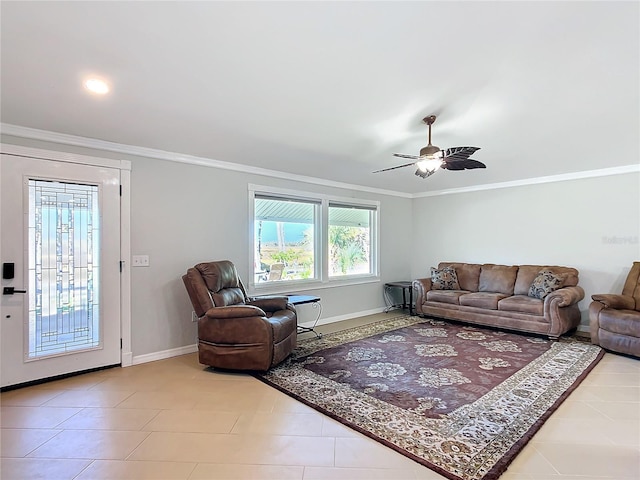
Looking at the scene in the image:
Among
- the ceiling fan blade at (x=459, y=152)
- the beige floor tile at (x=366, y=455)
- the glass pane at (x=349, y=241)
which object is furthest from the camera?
the glass pane at (x=349, y=241)

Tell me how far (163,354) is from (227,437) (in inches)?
79.0

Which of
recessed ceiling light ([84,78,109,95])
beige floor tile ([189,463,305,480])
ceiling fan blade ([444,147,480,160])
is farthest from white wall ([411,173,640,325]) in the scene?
recessed ceiling light ([84,78,109,95])

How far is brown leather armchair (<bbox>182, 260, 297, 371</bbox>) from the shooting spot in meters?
3.33

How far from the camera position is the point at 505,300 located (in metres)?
5.00

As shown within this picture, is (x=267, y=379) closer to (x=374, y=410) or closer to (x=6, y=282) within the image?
(x=374, y=410)

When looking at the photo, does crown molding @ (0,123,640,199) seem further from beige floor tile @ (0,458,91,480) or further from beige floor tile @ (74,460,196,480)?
beige floor tile @ (74,460,196,480)

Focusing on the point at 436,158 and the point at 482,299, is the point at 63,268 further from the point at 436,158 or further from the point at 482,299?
the point at 482,299

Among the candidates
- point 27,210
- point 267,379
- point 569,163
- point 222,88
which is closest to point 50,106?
point 27,210

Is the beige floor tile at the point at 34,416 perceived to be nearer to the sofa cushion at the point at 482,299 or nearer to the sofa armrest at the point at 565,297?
the sofa cushion at the point at 482,299

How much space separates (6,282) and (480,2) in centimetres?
417

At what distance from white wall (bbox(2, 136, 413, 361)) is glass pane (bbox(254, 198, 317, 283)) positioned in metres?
0.27

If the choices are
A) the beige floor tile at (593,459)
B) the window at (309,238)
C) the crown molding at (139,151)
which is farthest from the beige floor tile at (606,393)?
the crown molding at (139,151)

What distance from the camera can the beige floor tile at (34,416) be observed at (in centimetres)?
246

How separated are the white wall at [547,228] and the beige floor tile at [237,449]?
16.0ft
